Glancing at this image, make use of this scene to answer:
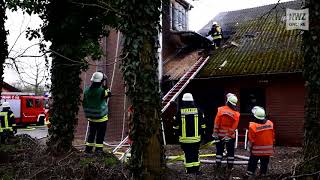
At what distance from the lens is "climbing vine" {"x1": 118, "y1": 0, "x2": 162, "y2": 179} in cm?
502

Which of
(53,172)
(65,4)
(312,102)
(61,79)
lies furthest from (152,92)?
(65,4)

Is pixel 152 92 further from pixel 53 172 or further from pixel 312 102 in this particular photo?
pixel 53 172

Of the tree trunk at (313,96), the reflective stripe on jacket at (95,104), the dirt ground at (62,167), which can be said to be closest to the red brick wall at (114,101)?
the reflective stripe on jacket at (95,104)

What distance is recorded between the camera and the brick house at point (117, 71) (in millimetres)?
15125

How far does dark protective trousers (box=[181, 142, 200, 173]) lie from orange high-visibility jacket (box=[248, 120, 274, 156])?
45.4 inches

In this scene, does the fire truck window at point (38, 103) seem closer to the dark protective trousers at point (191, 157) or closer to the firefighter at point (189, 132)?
the firefighter at point (189, 132)

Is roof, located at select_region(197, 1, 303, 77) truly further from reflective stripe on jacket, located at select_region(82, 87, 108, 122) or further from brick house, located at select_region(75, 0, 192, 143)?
reflective stripe on jacket, located at select_region(82, 87, 108, 122)

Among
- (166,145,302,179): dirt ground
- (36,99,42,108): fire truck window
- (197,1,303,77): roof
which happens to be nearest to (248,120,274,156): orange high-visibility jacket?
(166,145,302,179): dirt ground

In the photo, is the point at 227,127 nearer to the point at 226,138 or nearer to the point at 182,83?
the point at 226,138

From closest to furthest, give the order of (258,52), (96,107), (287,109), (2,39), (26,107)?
(2,39) < (96,107) < (287,109) < (258,52) < (26,107)

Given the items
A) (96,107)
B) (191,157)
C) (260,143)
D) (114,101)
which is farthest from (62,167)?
(114,101)

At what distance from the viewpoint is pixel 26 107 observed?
27.1 meters

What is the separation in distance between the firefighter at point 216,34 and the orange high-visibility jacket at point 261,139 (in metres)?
9.29

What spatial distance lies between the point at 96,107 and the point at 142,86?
11.2 feet
